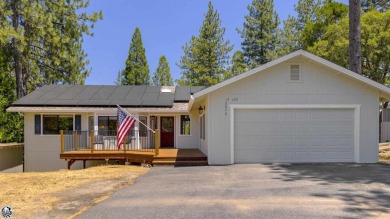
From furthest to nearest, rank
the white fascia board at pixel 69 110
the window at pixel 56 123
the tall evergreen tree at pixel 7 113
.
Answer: the tall evergreen tree at pixel 7 113 → the window at pixel 56 123 → the white fascia board at pixel 69 110

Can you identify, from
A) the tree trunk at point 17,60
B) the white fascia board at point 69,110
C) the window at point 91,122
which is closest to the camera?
the white fascia board at point 69,110

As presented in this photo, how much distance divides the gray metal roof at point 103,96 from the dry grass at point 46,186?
6.27m

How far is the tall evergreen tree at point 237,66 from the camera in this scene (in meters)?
37.0

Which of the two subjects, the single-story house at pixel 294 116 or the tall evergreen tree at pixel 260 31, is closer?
the single-story house at pixel 294 116

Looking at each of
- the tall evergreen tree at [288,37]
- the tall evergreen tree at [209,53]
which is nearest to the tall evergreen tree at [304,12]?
the tall evergreen tree at [288,37]

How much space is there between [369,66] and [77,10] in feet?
73.3

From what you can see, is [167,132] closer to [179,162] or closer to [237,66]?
[179,162]

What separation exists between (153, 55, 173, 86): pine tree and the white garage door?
3153 centimetres

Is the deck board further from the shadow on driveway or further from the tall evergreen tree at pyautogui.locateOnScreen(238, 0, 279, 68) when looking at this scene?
the tall evergreen tree at pyautogui.locateOnScreen(238, 0, 279, 68)

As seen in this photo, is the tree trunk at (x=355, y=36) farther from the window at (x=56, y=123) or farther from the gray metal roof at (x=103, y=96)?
the window at (x=56, y=123)

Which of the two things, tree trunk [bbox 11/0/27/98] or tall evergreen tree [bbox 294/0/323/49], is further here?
tall evergreen tree [bbox 294/0/323/49]

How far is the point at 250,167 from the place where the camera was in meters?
12.3

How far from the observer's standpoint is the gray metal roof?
18.4 m

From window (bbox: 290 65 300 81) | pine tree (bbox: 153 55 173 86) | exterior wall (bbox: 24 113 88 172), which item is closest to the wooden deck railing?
exterior wall (bbox: 24 113 88 172)
